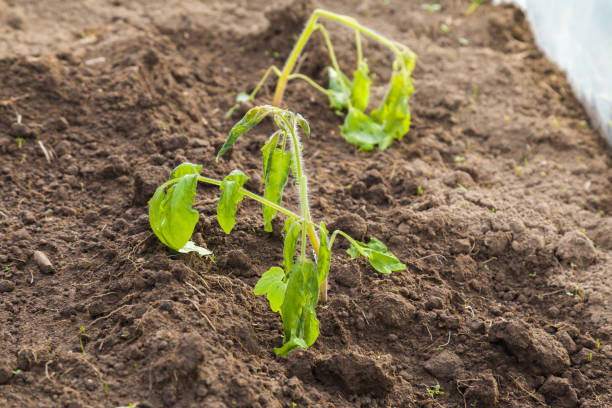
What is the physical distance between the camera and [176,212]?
1.97m

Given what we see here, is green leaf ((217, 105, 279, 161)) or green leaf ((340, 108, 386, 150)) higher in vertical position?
green leaf ((217, 105, 279, 161))

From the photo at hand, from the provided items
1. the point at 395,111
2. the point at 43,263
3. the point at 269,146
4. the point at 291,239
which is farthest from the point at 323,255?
the point at 395,111

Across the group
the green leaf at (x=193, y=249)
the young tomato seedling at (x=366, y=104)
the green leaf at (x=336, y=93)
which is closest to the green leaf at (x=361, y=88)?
the young tomato seedling at (x=366, y=104)

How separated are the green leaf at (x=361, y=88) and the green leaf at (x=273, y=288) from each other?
1.58m

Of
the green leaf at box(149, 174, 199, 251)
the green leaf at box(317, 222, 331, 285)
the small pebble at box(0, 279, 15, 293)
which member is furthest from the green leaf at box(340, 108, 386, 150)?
the small pebble at box(0, 279, 15, 293)

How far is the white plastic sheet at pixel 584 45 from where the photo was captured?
395 centimetres

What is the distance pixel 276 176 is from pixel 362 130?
141 centimetres

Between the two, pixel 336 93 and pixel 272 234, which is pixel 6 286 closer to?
pixel 272 234

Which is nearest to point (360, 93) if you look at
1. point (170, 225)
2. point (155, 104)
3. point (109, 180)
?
point (155, 104)

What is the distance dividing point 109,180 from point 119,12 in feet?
6.81

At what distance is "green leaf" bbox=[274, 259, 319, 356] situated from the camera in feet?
6.46

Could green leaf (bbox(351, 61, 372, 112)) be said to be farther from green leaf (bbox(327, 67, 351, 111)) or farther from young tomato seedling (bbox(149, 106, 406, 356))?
young tomato seedling (bbox(149, 106, 406, 356))

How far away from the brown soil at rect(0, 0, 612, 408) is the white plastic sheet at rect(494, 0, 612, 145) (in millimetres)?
129

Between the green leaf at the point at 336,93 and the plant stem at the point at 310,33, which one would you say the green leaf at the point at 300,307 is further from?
the green leaf at the point at 336,93
